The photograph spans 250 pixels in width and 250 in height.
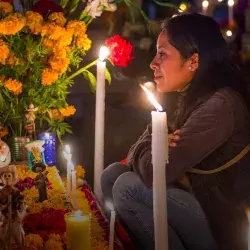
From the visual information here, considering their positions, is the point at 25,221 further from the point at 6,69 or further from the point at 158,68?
the point at 6,69

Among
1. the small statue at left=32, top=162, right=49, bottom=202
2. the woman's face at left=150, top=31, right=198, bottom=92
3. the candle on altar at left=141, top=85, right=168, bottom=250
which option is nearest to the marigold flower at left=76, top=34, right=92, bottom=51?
the small statue at left=32, top=162, right=49, bottom=202

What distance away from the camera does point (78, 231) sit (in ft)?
5.52

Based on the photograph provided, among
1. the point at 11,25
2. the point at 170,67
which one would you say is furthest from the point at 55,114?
the point at 170,67

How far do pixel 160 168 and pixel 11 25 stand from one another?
1.59 m

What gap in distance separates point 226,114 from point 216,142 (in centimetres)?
10

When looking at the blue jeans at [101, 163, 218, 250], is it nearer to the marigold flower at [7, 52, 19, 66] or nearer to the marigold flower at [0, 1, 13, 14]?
the marigold flower at [7, 52, 19, 66]

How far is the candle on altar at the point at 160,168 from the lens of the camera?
139cm

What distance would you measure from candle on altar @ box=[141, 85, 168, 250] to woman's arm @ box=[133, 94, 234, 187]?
12.7 inches

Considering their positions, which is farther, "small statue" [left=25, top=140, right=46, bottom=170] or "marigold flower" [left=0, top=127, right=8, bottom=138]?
"marigold flower" [left=0, top=127, right=8, bottom=138]

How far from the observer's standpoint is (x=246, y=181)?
1.82 metres

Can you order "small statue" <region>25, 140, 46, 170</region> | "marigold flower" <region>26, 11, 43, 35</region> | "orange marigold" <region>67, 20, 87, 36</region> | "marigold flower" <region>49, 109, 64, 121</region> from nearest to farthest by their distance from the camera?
"small statue" <region>25, 140, 46, 170</region>, "marigold flower" <region>26, 11, 43, 35</region>, "orange marigold" <region>67, 20, 87, 36</region>, "marigold flower" <region>49, 109, 64, 121</region>

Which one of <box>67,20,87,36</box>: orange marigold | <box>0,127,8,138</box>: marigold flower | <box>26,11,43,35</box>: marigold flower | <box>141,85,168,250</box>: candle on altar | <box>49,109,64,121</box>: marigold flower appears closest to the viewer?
<box>141,85,168,250</box>: candle on altar

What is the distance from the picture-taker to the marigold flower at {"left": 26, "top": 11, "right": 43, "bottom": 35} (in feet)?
9.31

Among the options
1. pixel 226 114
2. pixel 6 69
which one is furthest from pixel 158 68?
pixel 6 69
